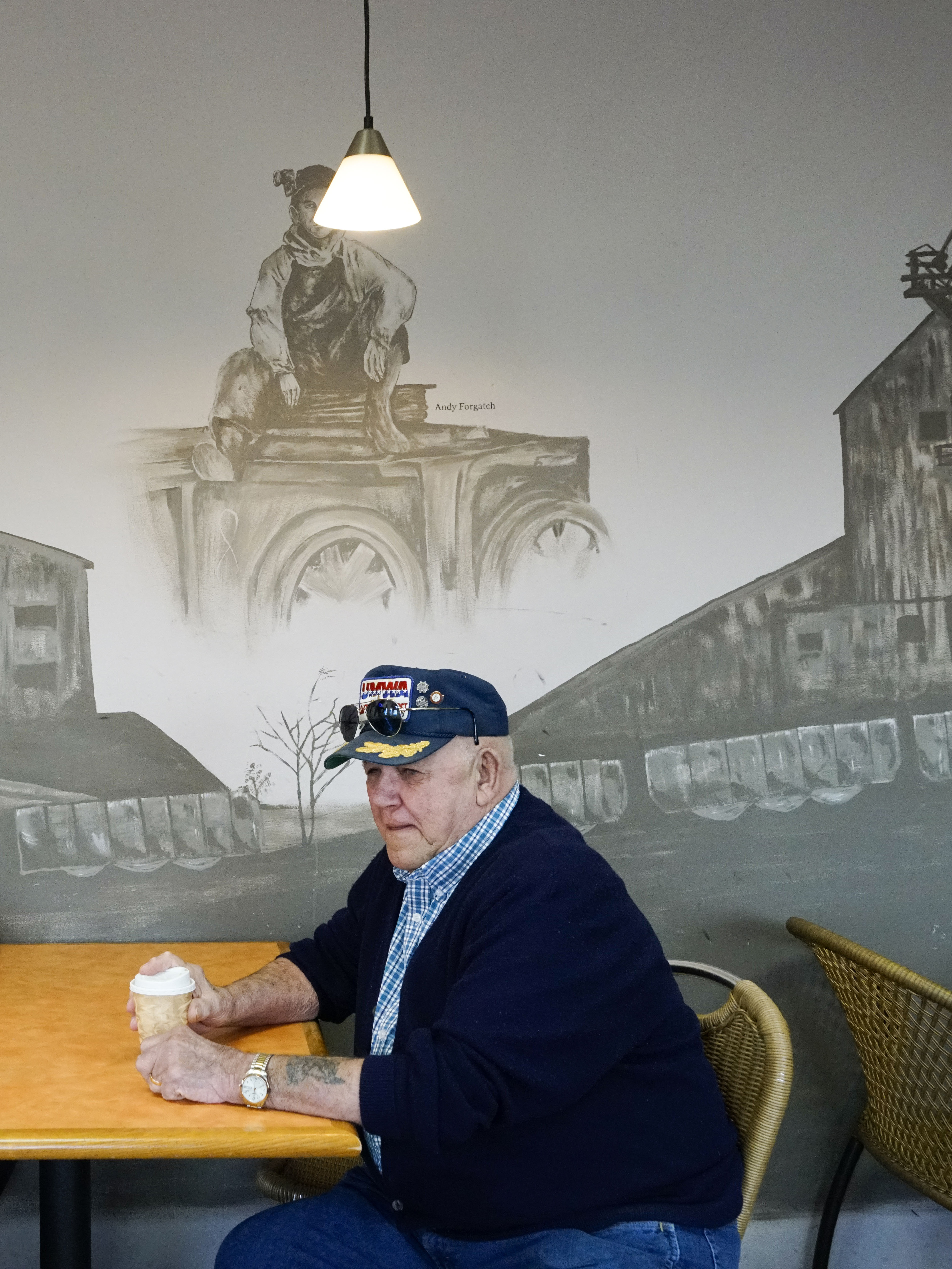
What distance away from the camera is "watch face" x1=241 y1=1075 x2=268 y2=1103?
65.8 inches

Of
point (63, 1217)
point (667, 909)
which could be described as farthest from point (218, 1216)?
point (667, 909)

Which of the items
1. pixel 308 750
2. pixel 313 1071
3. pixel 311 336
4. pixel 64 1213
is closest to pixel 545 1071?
pixel 313 1071

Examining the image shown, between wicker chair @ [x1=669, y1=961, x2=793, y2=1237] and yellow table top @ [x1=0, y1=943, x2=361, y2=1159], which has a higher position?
yellow table top @ [x1=0, y1=943, x2=361, y2=1159]

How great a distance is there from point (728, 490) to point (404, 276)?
2.94 ft

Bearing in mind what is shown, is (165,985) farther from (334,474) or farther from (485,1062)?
(334,474)

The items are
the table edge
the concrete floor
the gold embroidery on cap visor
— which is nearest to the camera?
the table edge

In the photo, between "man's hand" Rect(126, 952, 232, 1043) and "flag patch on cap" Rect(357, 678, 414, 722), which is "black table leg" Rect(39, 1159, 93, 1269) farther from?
"flag patch on cap" Rect(357, 678, 414, 722)

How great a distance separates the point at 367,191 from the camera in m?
2.15

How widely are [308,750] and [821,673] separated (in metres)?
1.21

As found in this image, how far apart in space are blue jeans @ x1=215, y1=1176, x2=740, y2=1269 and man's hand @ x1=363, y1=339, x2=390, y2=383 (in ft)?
5.46

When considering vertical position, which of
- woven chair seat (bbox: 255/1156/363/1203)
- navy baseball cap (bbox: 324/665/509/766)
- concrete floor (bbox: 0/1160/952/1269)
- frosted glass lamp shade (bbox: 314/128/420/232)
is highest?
frosted glass lamp shade (bbox: 314/128/420/232)

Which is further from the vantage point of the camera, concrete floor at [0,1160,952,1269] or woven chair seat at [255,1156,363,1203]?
concrete floor at [0,1160,952,1269]

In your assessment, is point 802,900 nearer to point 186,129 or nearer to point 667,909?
point 667,909

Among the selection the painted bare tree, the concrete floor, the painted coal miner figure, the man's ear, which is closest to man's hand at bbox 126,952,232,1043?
the man's ear
